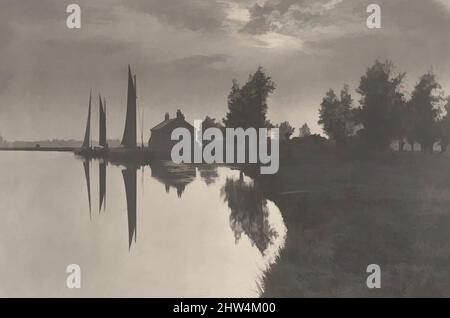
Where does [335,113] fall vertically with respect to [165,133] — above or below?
above

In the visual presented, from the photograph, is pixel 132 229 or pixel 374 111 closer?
pixel 132 229

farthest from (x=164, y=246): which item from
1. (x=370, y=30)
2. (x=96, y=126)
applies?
(x=370, y=30)

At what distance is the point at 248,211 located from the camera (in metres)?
6.54

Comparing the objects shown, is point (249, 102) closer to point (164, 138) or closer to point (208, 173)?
point (208, 173)

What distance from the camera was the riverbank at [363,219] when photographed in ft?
21.0

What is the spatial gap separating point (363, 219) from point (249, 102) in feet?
10.6

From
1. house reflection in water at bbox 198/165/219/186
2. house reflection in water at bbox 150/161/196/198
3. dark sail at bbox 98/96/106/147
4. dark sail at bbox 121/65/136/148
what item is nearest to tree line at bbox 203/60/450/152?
house reflection in water at bbox 198/165/219/186

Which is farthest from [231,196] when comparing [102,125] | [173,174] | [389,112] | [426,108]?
[426,108]

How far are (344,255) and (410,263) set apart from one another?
1259 mm

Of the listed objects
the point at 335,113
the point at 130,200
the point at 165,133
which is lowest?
the point at 130,200

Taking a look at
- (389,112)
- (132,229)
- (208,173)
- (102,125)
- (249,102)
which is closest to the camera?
(249,102)
